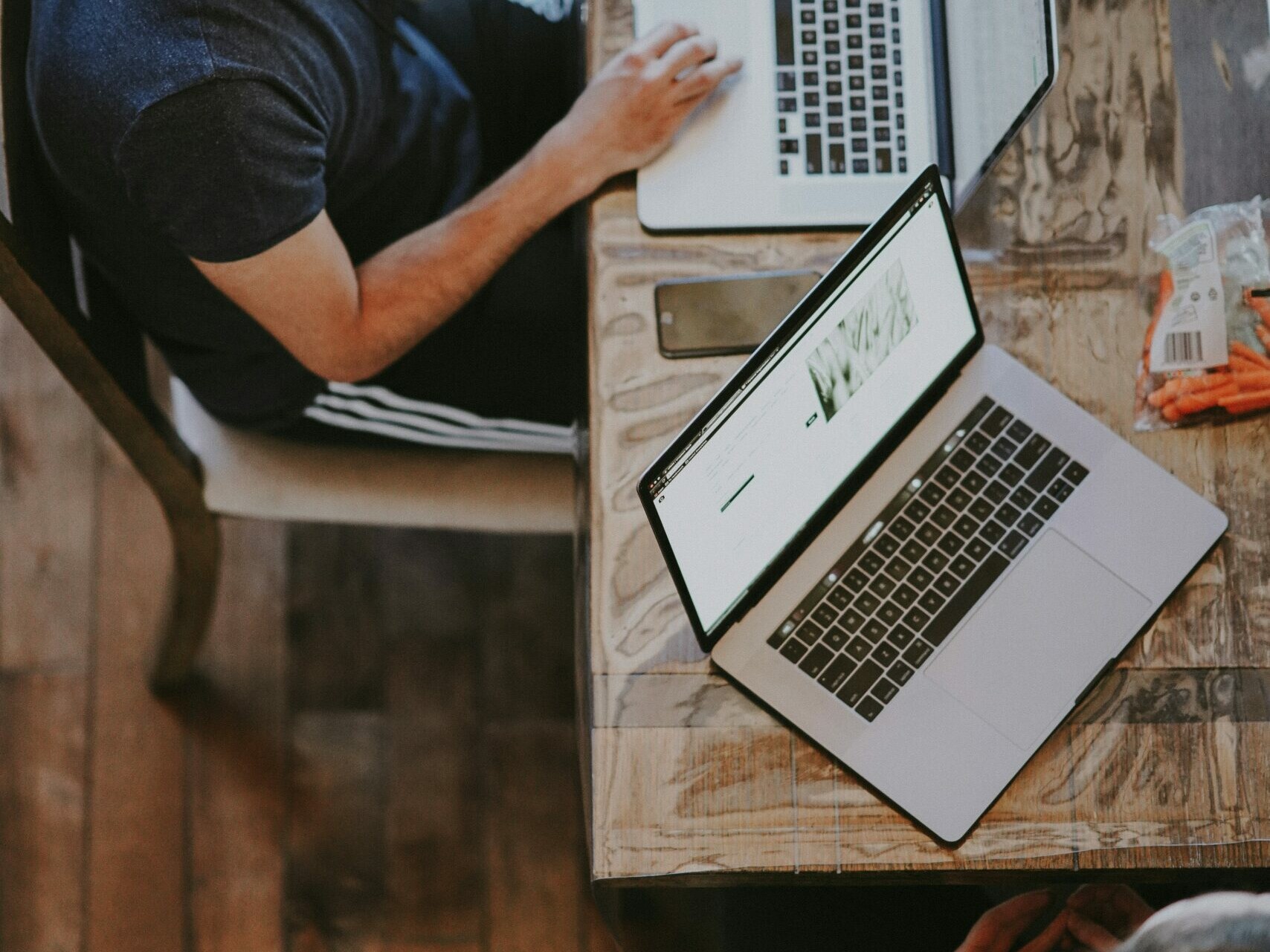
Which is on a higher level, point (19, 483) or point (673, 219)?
point (673, 219)

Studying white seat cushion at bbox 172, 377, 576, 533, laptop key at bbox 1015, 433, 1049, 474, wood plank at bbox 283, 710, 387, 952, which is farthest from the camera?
wood plank at bbox 283, 710, 387, 952

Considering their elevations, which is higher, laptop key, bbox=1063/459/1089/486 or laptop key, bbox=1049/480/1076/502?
laptop key, bbox=1063/459/1089/486

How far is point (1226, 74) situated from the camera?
1079 mm

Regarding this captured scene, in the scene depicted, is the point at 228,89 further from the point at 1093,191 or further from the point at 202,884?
the point at 202,884

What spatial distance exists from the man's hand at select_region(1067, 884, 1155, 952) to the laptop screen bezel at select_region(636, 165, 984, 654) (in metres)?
0.43

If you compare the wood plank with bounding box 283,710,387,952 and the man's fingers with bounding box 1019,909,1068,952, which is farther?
the wood plank with bounding box 283,710,387,952

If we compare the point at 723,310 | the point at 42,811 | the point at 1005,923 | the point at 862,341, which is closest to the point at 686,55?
the point at 723,310

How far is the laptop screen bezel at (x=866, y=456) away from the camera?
0.77 metres

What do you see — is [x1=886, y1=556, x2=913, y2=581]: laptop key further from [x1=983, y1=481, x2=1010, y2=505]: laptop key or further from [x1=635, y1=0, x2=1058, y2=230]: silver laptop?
[x1=635, y1=0, x2=1058, y2=230]: silver laptop

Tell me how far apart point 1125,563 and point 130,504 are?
1382mm

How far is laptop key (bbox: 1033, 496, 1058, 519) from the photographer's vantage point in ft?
3.18

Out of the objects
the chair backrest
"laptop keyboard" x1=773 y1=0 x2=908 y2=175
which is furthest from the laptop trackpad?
the chair backrest

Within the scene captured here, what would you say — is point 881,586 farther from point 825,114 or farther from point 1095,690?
point 825,114

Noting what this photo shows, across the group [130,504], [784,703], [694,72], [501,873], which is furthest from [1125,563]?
[130,504]
